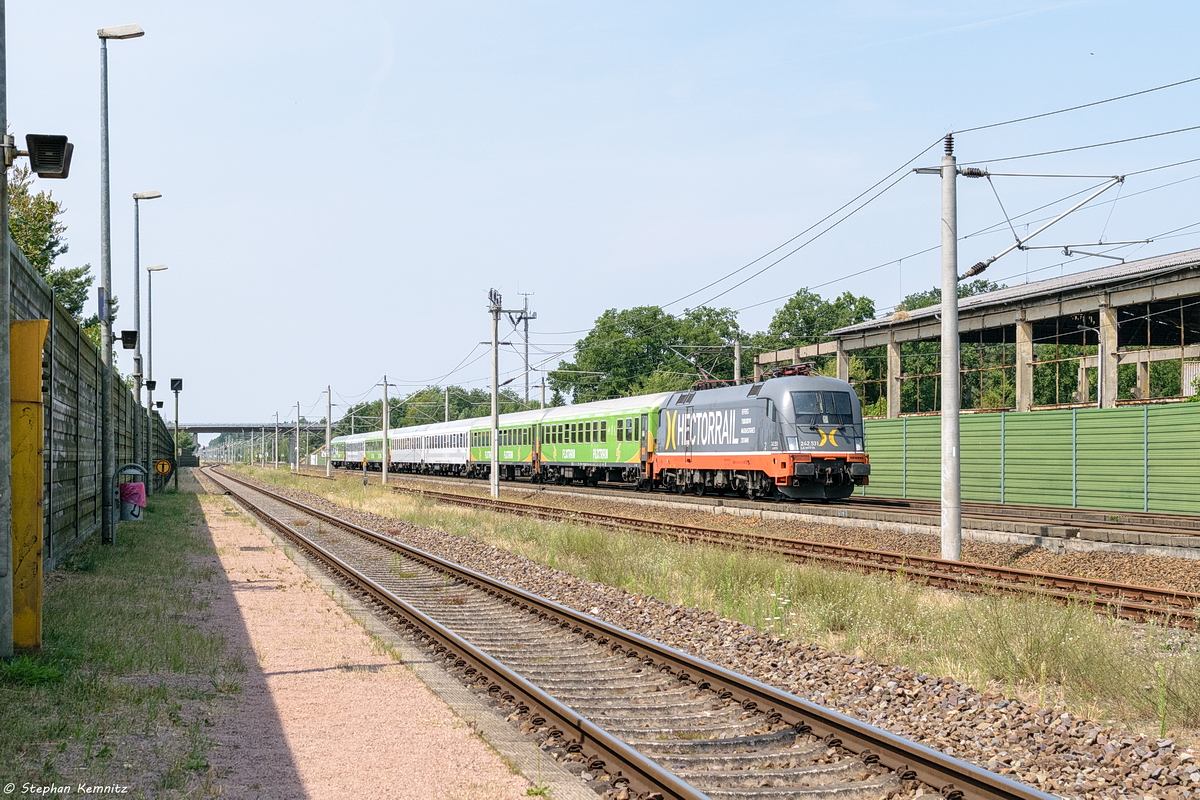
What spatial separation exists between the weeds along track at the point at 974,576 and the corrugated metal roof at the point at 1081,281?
19728mm

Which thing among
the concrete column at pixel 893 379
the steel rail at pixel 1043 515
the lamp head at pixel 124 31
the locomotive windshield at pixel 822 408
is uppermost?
the lamp head at pixel 124 31

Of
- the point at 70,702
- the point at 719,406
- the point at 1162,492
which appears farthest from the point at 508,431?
the point at 70,702

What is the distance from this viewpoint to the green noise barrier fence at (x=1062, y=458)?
79.8 feet

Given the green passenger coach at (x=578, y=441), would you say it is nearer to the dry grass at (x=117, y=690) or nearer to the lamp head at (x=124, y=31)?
the lamp head at (x=124, y=31)

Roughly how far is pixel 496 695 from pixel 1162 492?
2171cm

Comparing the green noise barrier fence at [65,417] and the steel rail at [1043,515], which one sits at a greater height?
the green noise barrier fence at [65,417]

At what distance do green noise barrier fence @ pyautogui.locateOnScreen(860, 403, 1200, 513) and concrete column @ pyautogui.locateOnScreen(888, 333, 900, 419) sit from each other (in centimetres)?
556

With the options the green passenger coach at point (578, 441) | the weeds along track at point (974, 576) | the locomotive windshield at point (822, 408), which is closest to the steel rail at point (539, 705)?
the weeds along track at point (974, 576)

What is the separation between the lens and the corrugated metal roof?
31953 millimetres

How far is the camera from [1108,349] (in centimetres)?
3306

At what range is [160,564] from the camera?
17.1 metres

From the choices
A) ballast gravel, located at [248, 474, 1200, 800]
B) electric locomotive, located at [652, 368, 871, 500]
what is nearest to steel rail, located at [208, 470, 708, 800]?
ballast gravel, located at [248, 474, 1200, 800]

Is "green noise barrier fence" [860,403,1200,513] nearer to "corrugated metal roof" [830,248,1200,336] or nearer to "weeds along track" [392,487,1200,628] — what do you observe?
"corrugated metal roof" [830,248,1200,336]

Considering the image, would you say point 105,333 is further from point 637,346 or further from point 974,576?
point 637,346
